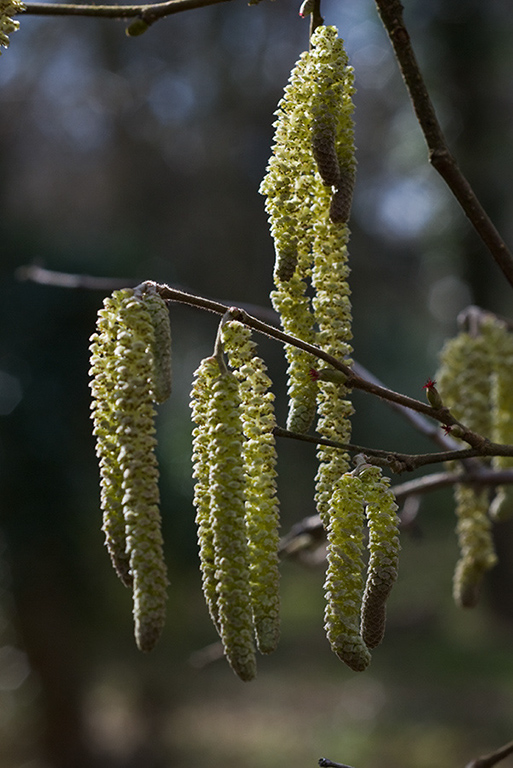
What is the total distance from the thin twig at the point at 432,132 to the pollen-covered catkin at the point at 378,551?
1.09 feet

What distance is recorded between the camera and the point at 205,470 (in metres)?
0.70

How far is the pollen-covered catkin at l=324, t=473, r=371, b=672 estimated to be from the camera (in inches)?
27.6

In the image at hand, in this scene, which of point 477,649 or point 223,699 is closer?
point 223,699

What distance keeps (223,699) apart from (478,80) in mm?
5948

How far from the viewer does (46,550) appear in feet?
13.1

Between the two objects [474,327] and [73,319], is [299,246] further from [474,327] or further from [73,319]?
[73,319]

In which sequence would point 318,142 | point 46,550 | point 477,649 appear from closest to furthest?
point 318,142, point 46,550, point 477,649

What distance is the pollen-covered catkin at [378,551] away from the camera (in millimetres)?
679

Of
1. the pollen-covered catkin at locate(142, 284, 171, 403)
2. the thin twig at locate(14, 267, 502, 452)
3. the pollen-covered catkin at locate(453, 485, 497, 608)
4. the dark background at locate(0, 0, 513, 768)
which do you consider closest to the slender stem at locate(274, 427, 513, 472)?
the thin twig at locate(14, 267, 502, 452)

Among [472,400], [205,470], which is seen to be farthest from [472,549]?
[205,470]

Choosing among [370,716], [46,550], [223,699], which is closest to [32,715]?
[46,550]

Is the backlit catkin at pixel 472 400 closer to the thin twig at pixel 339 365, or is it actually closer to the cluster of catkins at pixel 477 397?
the cluster of catkins at pixel 477 397

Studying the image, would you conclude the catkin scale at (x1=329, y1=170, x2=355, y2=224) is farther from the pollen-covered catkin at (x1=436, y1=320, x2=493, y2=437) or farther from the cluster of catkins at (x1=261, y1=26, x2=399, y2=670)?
the pollen-covered catkin at (x1=436, y1=320, x2=493, y2=437)

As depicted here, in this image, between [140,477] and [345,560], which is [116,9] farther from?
→ [345,560]
